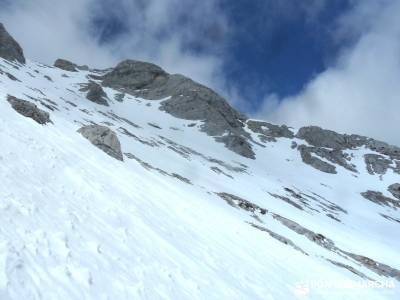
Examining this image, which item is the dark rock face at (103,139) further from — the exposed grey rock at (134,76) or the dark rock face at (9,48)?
the exposed grey rock at (134,76)

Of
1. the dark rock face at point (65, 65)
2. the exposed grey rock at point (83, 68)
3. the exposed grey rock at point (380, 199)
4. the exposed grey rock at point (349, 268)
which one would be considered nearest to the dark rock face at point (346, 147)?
the exposed grey rock at point (380, 199)

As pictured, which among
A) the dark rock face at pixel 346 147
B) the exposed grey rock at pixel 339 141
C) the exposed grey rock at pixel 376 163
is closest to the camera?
the exposed grey rock at pixel 376 163

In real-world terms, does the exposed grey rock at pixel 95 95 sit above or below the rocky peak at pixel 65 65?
below

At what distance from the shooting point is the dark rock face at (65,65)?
15088cm

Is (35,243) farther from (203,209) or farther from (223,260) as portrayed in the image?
(203,209)

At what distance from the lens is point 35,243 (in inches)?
350

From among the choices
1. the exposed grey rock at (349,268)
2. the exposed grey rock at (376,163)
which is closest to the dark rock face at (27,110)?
the exposed grey rock at (349,268)

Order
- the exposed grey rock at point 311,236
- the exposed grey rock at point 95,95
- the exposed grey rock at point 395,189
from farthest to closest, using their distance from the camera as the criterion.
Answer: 1. the exposed grey rock at point 395,189
2. the exposed grey rock at point 95,95
3. the exposed grey rock at point 311,236

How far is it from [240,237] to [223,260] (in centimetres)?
510

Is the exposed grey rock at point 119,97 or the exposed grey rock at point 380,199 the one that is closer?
the exposed grey rock at point 380,199

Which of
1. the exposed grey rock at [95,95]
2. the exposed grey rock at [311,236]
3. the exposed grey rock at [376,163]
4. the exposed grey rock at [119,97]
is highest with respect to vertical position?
the exposed grey rock at [376,163]

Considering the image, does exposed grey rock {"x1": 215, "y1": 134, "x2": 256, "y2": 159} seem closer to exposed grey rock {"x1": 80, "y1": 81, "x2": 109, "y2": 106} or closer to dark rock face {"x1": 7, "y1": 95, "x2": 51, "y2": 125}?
exposed grey rock {"x1": 80, "y1": 81, "x2": 109, "y2": 106}

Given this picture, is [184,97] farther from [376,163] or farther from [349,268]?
[349,268]

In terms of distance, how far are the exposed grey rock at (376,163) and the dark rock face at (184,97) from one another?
137 ft
